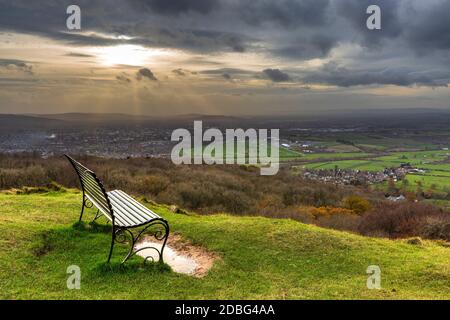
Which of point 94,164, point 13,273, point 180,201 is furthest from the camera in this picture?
point 94,164

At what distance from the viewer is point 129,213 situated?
24.4 ft

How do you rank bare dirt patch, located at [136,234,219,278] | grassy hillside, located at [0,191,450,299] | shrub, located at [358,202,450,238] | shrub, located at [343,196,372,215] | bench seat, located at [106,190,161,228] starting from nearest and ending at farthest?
grassy hillside, located at [0,191,450,299]
bench seat, located at [106,190,161,228]
bare dirt patch, located at [136,234,219,278]
shrub, located at [358,202,450,238]
shrub, located at [343,196,372,215]

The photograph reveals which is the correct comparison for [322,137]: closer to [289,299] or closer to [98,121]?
[98,121]

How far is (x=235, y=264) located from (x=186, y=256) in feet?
3.69

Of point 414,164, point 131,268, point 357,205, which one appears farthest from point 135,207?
point 414,164

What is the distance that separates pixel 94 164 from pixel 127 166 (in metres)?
4.51

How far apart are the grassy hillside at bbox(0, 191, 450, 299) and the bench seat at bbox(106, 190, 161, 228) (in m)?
0.77

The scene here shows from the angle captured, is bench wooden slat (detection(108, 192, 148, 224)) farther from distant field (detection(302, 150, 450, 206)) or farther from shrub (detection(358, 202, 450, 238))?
distant field (detection(302, 150, 450, 206))

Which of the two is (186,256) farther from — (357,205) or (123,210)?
(357,205)

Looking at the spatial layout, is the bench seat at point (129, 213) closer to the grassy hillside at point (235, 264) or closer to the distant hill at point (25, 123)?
the grassy hillside at point (235, 264)

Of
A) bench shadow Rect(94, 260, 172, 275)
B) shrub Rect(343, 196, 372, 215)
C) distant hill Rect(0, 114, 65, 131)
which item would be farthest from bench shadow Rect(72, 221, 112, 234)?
distant hill Rect(0, 114, 65, 131)

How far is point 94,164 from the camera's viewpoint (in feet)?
173

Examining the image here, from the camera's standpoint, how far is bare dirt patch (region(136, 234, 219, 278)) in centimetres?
720
